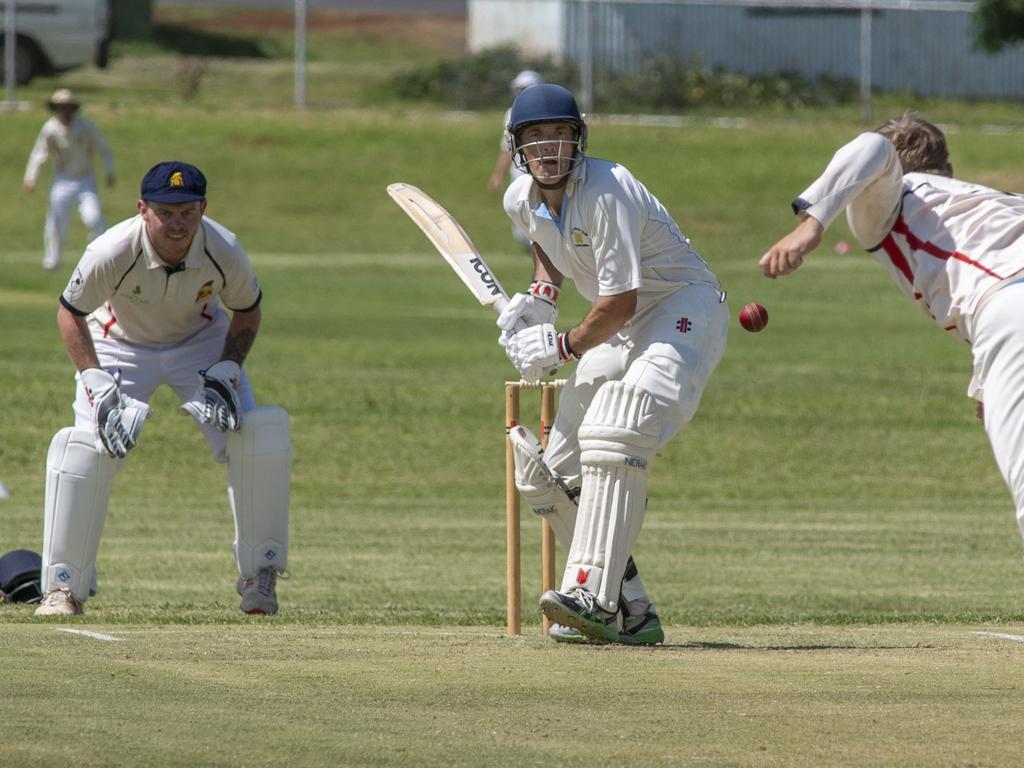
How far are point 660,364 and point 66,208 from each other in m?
15.2

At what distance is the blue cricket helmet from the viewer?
6062 mm

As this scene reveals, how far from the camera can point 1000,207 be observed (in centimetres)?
550

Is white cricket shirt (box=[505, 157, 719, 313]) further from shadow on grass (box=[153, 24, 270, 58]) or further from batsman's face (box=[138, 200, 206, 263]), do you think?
shadow on grass (box=[153, 24, 270, 58])

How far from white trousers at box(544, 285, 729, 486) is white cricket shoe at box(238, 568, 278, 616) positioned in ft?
5.23

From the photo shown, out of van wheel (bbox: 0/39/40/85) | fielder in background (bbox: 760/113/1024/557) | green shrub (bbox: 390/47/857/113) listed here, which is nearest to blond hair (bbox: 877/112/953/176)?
fielder in background (bbox: 760/113/1024/557)

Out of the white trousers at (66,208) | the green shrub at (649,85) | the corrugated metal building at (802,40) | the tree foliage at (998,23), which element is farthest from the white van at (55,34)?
the tree foliage at (998,23)

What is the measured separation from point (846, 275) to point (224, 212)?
822 cm

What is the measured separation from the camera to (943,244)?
5.51 metres

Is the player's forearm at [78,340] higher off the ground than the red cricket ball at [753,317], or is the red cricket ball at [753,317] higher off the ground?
the red cricket ball at [753,317]

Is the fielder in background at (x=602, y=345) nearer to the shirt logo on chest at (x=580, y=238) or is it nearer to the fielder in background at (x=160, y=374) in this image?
the shirt logo on chest at (x=580, y=238)

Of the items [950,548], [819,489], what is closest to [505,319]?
[950,548]

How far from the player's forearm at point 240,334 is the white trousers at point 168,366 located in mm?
87

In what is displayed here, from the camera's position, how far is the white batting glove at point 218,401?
7348 mm

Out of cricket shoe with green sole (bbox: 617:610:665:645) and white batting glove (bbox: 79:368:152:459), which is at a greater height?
white batting glove (bbox: 79:368:152:459)
